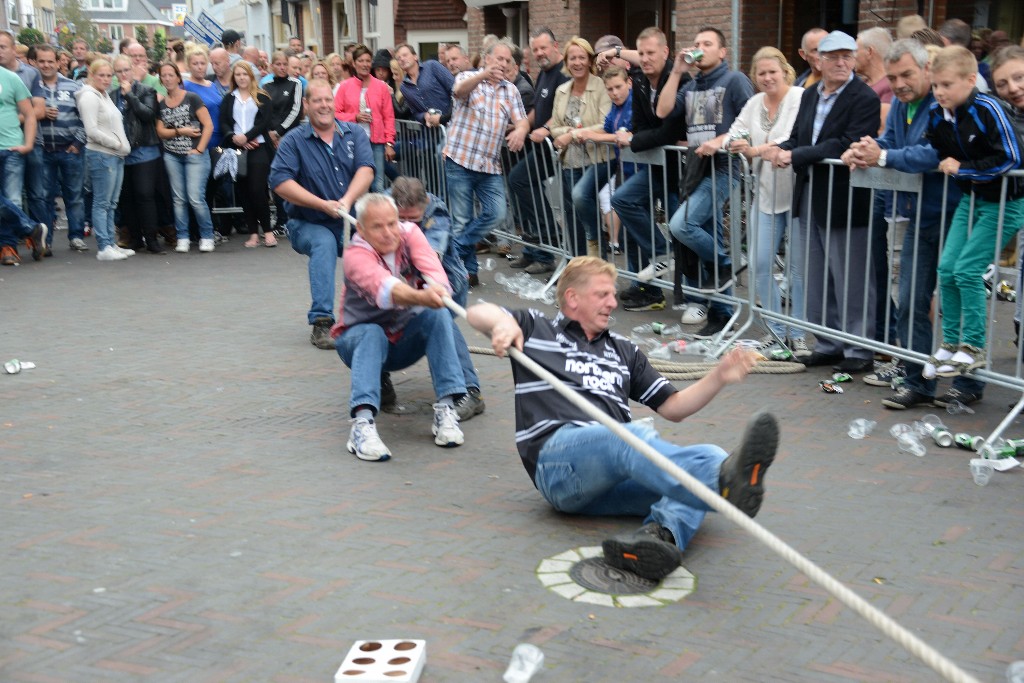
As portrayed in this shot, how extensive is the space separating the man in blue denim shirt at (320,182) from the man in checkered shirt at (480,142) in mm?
1769

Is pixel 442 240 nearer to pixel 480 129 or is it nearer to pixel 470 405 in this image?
pixel 470 405

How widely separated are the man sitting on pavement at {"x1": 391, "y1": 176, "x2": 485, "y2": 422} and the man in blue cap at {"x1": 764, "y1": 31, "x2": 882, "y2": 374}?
2.08 m

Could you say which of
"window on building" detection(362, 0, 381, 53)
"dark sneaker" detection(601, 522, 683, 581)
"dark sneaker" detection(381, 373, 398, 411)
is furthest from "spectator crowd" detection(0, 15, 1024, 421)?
"window on building" detection(362, 0, 381, 53)

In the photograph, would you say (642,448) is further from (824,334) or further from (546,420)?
(824,334)

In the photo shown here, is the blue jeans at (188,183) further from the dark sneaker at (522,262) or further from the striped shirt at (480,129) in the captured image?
the dark sneaker at (522,262)

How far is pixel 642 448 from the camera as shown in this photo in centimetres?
389

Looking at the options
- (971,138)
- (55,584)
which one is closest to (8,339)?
(55,584)

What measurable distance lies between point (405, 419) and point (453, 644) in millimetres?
2751

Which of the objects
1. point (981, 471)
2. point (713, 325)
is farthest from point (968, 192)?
point (713, 325)

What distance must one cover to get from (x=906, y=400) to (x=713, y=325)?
2.08m

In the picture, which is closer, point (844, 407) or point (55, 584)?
point (55, 584)

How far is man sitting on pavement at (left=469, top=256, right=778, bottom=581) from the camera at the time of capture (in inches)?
171

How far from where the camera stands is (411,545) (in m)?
4.64

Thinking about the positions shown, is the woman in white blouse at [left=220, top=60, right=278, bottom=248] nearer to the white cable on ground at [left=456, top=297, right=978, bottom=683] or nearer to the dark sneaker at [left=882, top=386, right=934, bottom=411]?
the dark sneaker at [left=882, top=386, right=934, bottom=411]
